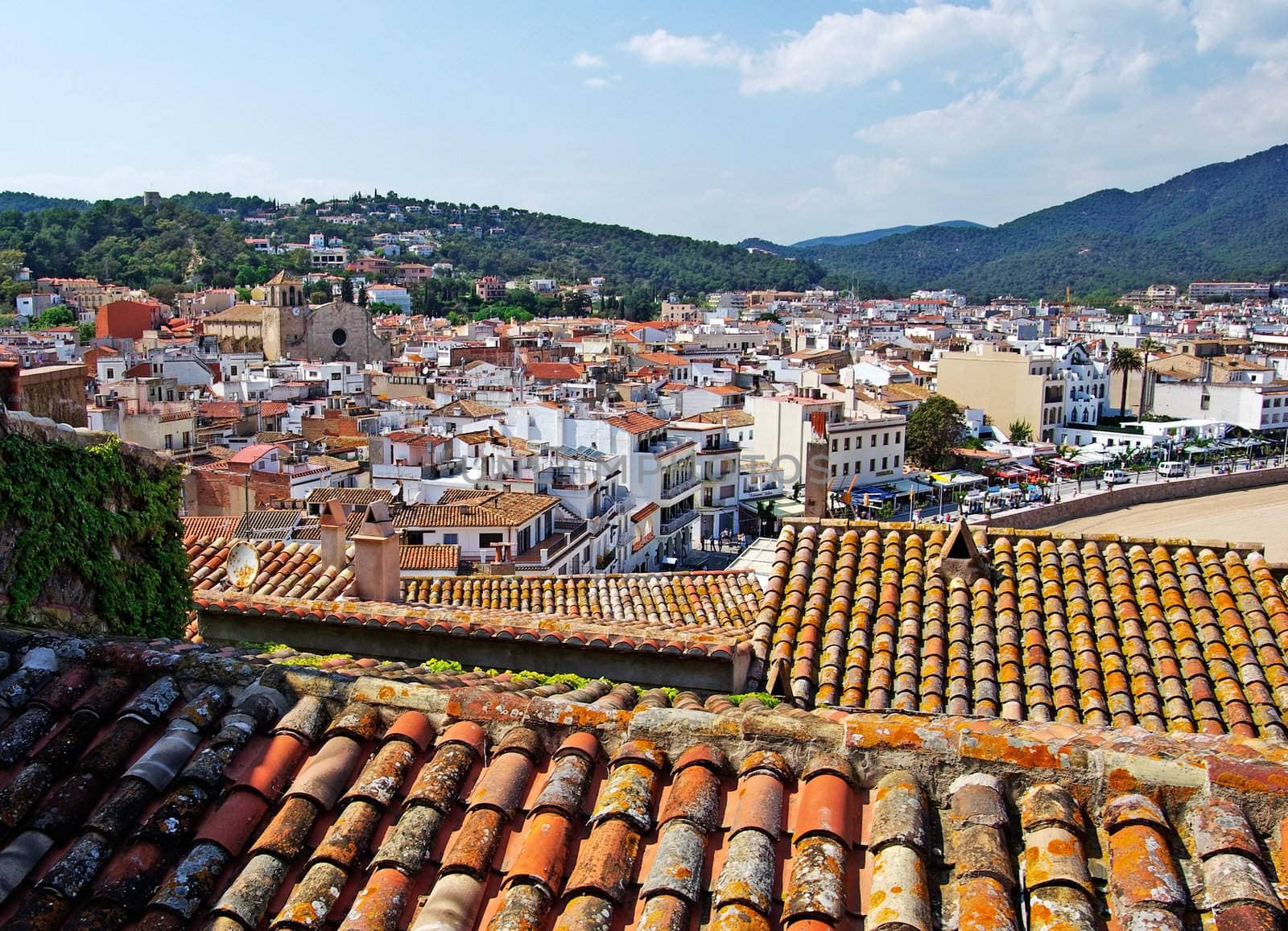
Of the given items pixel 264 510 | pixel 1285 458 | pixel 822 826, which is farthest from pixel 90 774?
pixel 1285 458

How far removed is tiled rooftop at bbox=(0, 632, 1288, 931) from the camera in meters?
2.62

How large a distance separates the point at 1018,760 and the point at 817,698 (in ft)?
9.35

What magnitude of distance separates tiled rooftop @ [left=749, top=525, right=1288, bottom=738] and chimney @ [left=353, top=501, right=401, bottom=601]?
4.29m

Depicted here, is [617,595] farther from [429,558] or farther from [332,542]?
[429,558]

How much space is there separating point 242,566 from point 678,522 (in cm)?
2704

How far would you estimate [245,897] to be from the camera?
9.15 ft

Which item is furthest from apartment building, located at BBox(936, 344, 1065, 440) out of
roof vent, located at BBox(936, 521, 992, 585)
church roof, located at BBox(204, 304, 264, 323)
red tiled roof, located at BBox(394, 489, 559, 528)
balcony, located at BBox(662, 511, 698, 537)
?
roof vent, located at BBox(936, 521, 992, 585)

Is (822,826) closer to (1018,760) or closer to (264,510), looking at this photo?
(1018,760)

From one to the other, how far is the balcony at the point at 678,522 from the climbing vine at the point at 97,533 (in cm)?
2913

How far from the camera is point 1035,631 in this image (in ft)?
20.2

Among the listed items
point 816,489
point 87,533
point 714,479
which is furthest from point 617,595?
point 714,479

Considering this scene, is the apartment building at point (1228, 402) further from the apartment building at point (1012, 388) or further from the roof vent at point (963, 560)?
the roof vent at point (963, 560)

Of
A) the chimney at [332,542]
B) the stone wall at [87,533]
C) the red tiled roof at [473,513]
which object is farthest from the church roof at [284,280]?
the stone wall at [87,533]

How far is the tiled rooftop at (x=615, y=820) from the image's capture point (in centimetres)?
262
